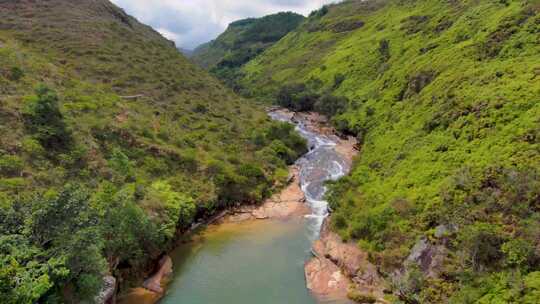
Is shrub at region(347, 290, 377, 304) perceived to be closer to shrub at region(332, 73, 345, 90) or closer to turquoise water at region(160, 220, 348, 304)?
turquoise water at region(160, 220, 348, 304)

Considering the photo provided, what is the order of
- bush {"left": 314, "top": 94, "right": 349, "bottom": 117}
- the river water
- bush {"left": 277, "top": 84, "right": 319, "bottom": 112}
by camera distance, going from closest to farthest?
the river water, bush {"left": 314, "top": 94, "right": 349, "bottom": 117}, bush {"left": 277, "top": 84, "right": 319, "bottom": 112}

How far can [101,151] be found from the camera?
150ft

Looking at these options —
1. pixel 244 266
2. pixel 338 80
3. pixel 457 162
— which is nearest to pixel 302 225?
pixel 244 266

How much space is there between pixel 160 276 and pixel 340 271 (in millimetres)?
18462

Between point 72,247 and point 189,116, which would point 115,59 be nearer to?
point 189,116

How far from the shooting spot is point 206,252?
40.9m

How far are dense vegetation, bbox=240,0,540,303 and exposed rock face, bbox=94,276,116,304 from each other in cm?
2431

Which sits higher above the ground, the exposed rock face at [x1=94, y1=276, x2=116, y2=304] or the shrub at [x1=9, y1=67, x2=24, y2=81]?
the shrub at [x1=9, y1=67, x2=24, y2=81]

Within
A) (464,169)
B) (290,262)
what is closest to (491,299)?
(464,169)

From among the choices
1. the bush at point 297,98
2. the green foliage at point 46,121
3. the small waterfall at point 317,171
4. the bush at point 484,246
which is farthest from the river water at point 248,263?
the bush at point 297,98

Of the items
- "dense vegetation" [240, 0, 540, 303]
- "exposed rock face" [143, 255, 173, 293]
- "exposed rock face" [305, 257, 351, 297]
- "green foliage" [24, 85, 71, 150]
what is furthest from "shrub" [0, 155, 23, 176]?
"dense vegetation" [240, 0, 540, 303]

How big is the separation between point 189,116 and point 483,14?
198 feet

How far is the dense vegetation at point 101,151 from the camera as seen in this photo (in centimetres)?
2302

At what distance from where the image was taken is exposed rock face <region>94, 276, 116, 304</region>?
2665cm
